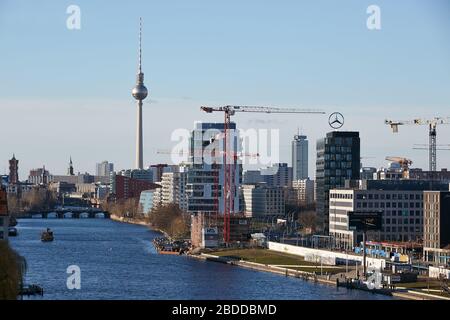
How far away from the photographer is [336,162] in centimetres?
5666

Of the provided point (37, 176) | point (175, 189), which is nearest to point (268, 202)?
point (175, 189)

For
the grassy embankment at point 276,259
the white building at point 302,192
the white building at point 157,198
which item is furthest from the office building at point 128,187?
the grassy embankment at point 276,259

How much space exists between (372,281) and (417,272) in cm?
264

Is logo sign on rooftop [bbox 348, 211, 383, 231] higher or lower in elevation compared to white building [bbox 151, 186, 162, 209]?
higher

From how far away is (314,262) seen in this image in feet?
132

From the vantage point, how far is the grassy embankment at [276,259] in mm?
36719

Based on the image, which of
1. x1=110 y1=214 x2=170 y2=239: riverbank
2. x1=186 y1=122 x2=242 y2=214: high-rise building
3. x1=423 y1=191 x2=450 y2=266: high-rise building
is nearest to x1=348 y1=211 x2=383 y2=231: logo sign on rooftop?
x1=423 y1=191 x2=450 y2=266: high-rise building

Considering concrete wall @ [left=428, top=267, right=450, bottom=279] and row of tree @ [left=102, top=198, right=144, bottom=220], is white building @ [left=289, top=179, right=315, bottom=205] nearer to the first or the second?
row of tree @ [left=102, top=198, right=144, bottom=220]

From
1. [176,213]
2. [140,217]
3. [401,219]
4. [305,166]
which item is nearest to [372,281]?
[401,219]

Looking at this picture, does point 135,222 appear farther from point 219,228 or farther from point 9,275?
point 9,275

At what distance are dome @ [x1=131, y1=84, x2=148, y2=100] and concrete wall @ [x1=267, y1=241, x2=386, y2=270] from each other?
7136 centimetres

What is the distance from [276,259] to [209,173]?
18.6 m

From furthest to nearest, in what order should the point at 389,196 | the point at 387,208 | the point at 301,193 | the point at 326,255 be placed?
the point at 301,193 → the point at 389,196 → the point at 387,208 → the point at 326,255

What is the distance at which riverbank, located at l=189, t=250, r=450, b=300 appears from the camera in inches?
1081
